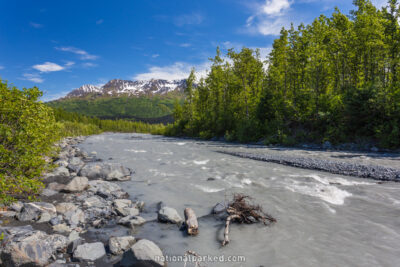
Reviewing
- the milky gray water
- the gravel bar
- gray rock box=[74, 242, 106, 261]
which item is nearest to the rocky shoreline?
gray rock box=[74, 242, 106, 261]

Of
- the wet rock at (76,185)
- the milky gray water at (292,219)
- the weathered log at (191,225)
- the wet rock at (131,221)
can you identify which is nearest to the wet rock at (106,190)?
the wet rock at (76,185)

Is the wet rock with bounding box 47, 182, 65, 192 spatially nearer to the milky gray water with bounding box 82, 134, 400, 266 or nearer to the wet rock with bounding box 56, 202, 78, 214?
the wet rock with bounding box 56, 202, 78, 214

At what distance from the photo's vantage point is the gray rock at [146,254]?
4.07 metres

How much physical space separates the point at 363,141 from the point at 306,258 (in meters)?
21.0

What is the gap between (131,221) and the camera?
6.11 meters

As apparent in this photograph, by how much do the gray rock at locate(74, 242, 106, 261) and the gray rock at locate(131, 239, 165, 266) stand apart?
100 cm

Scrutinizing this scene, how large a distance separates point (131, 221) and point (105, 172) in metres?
6.59

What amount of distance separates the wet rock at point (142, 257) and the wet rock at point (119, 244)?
551 mm

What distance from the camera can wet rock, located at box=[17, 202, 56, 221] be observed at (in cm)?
588

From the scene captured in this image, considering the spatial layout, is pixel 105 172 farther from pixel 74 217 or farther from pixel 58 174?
pixel 74 217

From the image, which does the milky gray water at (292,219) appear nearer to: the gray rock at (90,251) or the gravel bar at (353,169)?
the gravel bar at (353,169)

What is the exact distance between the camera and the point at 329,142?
21859mm

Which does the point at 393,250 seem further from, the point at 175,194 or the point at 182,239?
the point at 175,194

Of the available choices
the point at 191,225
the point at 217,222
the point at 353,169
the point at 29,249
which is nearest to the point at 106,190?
the point at 29,249
